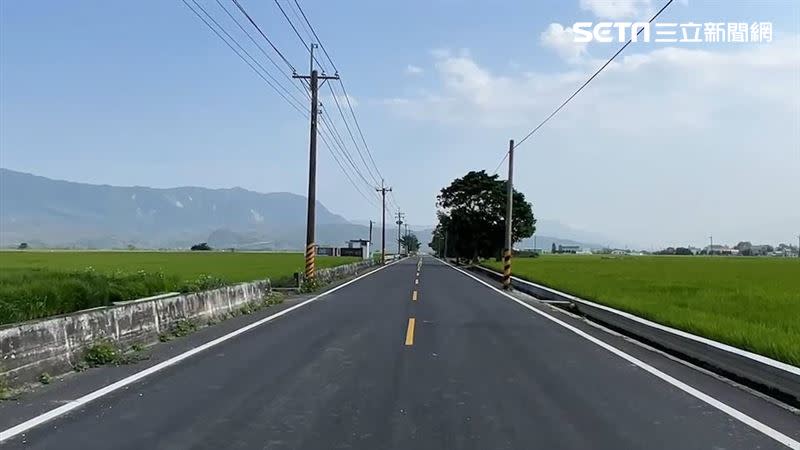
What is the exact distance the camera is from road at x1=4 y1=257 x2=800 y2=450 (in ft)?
18.9

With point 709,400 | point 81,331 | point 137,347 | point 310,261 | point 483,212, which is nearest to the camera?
point 709,400

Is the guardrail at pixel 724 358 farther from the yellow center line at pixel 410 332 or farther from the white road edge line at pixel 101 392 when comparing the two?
the white road edge line at pixel 101 392

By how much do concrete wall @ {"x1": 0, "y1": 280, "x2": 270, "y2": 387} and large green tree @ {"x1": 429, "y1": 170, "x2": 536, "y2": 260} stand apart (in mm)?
58170

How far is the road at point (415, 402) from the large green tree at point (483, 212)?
59422mm

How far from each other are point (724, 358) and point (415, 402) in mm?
5041

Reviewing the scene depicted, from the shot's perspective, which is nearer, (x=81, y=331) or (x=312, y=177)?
(x=81, y=331)

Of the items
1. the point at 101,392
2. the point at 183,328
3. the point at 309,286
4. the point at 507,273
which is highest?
the point at 507,273

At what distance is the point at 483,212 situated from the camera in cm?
7131

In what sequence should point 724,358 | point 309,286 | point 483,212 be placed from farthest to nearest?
point 483,212
point 309,286
point 724,358

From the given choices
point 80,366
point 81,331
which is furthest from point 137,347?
point 80,366

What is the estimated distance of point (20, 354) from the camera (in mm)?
7816

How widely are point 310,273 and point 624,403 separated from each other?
21.6 metres

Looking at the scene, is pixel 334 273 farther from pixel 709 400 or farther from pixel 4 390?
pixel 709 400

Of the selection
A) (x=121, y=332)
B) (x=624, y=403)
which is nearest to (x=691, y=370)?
(x=624, y=403)
